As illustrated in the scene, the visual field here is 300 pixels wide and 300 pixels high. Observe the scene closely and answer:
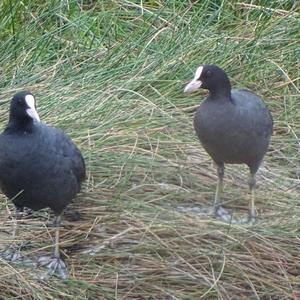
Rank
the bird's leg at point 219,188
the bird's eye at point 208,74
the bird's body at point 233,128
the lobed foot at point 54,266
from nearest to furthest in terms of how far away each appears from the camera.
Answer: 1. the lobed foot at point 54,266
2. the bird's body at point 233,128
3. the bird's eye at point 208,74
4. the bird's leg at point 219,188

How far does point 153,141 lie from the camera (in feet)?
19.3

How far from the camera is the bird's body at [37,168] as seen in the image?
4.72 meters

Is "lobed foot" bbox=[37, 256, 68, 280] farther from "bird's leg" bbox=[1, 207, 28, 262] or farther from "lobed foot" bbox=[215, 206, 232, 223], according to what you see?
"lobed foot" bbox=[215, 206, 232, 223]

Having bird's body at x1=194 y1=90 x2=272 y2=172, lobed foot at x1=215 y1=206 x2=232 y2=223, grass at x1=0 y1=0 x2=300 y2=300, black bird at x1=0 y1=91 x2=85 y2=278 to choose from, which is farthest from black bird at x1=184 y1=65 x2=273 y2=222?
black bird at x1=0 y1=91 x2=85 y2=278

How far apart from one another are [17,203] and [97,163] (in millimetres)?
797

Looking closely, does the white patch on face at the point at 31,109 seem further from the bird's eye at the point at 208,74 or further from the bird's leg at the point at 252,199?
the bird's leg at the point at 252,199

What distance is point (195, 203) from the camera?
18.1ft

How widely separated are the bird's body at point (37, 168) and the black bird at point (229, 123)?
0.64 meters

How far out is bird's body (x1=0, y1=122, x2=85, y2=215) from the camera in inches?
186

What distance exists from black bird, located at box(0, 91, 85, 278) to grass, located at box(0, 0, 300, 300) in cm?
28

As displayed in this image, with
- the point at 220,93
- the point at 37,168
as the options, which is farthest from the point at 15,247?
the point at 220,93

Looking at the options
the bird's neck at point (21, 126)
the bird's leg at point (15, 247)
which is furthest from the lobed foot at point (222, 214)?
the bird's neck at point (21, 126)

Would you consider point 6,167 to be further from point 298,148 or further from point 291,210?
point 298,148

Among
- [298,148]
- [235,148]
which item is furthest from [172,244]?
[298,148]
